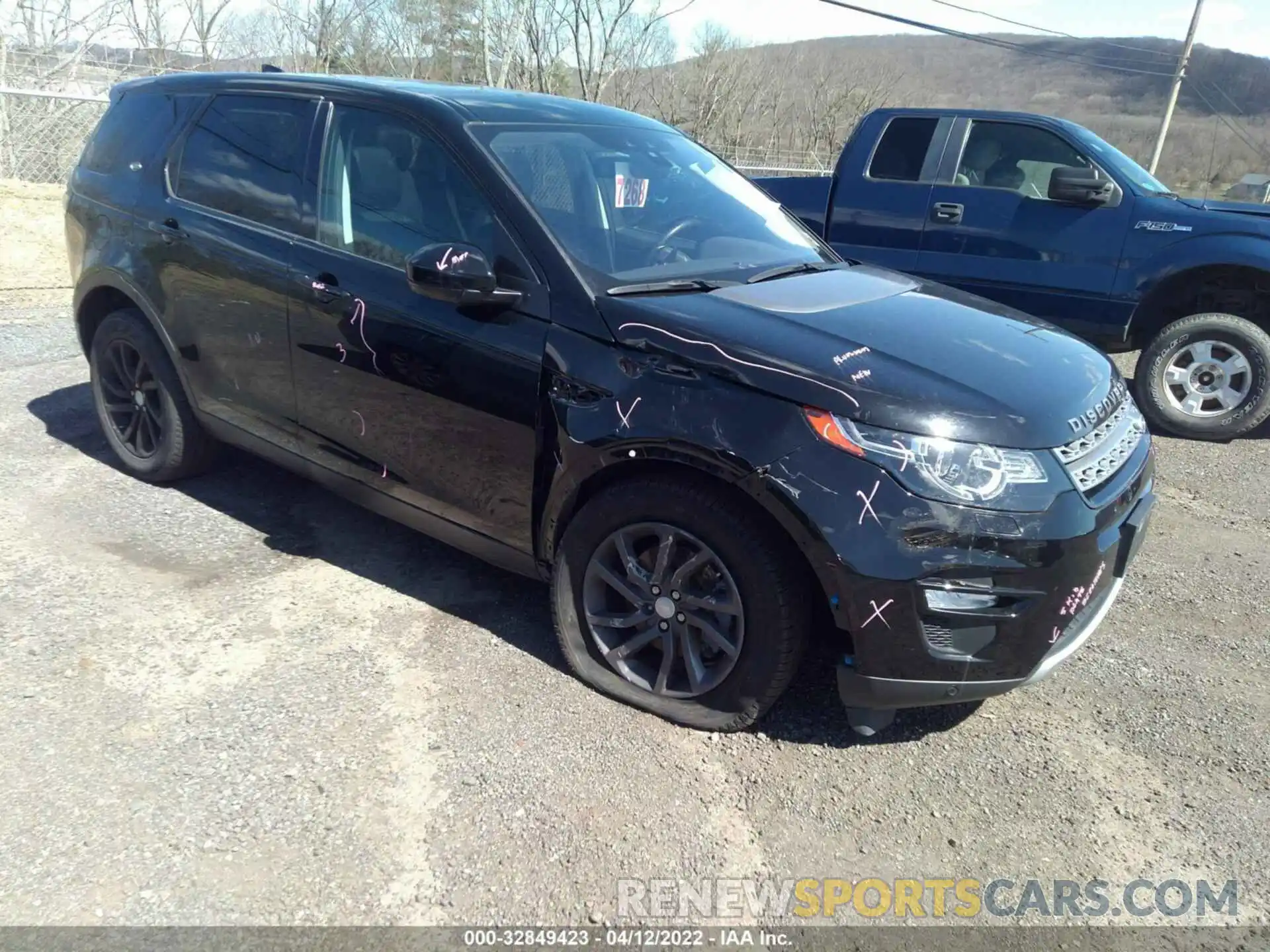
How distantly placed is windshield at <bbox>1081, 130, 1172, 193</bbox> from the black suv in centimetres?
352

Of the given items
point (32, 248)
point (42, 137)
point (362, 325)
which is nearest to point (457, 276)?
point (362, 325)

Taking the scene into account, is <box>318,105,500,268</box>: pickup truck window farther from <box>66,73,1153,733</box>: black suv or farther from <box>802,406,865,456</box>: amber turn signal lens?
<box>802,406,865,456</box>: amber turn signal lens

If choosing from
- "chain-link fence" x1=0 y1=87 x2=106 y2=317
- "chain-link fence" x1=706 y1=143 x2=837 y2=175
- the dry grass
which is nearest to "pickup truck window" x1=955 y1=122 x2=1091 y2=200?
"chain-link fence" x1=0 y1=87 x2=106 y2=317

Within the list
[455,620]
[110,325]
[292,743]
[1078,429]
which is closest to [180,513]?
[110,325]

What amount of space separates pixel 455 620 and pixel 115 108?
125 inches

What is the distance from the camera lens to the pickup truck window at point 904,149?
6.88m

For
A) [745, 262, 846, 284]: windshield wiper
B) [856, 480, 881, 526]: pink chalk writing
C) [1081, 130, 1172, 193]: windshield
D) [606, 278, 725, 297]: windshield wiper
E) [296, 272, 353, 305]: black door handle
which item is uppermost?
[1081, 130, 1172, 193]: windshield

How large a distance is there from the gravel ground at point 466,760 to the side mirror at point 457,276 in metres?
1.26

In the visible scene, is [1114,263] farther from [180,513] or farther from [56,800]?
[56,800]

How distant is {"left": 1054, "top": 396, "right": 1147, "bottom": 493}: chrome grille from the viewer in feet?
8.54

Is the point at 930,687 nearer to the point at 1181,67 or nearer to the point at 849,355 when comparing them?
the point at 849,355

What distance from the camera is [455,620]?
356cm

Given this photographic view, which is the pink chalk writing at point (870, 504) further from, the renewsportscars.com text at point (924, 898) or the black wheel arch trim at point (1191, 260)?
the black wheel arch trim at point (1191, 260)

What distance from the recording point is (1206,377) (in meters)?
6.16
